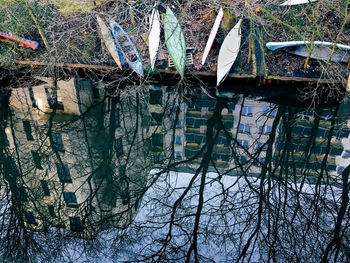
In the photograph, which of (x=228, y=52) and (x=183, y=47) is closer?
(x=228, y=52)

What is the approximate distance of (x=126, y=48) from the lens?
9.41 metres

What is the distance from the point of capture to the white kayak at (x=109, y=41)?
8767mm

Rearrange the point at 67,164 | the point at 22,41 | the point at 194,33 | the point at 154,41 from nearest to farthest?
1. the point at 67,164
2. the point at 154,41
3. the point at 22,41
4. the point at 194,33

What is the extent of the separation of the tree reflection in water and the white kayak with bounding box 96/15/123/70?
1.11 meters

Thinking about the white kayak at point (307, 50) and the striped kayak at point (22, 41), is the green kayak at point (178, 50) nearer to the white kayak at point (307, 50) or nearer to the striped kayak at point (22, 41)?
the white kayak at point (307, 50)

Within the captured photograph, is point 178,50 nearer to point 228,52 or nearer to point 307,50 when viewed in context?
point 228,52

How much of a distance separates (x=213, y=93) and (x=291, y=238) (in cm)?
499

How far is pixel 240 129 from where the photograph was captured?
782 cm

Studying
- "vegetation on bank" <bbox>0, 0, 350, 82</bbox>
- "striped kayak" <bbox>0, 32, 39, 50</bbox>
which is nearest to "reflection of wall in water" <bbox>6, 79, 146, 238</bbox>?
"vegetation on bank" <bbox>0, 0, 350, 82</bbox>

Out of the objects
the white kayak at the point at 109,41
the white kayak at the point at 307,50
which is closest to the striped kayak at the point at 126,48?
the white kayak at the point at 109,41

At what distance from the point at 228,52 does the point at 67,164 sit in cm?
538

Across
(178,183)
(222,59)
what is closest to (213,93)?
(222,59)

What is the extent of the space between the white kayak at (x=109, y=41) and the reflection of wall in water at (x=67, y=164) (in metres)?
1.21

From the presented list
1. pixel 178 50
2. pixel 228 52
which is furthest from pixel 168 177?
pixel 228 52
